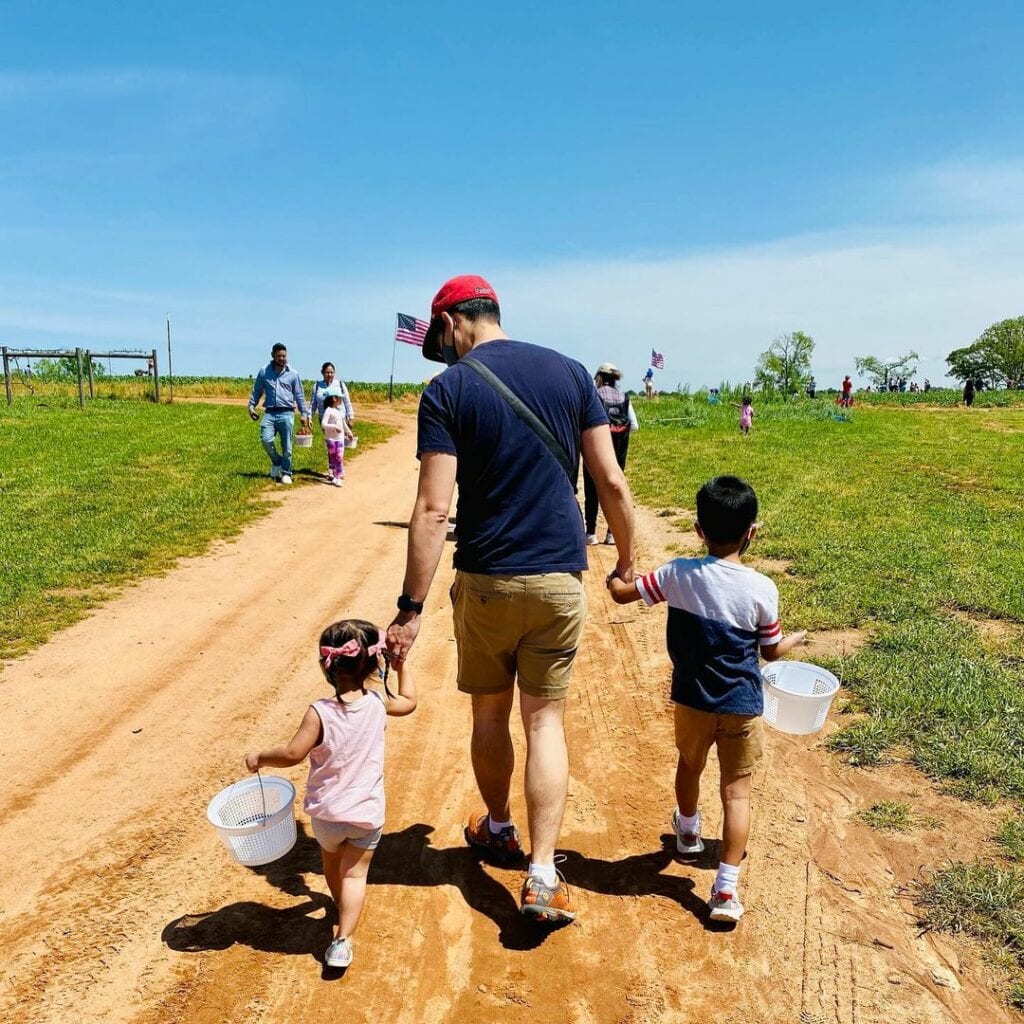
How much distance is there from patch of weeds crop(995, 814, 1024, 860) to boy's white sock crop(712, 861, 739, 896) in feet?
4.22

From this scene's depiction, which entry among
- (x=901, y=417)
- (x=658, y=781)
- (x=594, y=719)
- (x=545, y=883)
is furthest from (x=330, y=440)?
(x=901, y=417)

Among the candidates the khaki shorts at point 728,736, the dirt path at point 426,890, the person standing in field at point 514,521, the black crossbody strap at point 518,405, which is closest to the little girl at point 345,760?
the person standing in field at point 514,521

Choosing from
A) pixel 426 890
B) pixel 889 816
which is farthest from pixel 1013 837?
pixel 426 890

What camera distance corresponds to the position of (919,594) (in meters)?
6.74

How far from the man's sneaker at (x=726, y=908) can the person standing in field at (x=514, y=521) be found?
1.80ft

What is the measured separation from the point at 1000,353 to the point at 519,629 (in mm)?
89166

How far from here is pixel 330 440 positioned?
41.7 feet

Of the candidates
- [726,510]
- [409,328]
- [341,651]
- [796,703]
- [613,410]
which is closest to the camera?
[341,651]

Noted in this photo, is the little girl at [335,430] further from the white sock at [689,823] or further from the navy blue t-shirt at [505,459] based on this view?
the white sock at [689,823]

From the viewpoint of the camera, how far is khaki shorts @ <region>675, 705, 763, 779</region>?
3.09m

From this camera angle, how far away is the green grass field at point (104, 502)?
7137 millimetres

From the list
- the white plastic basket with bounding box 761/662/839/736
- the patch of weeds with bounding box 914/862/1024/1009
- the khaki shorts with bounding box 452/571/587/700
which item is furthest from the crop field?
the khaki shorts with bounding box 452/571/587/700

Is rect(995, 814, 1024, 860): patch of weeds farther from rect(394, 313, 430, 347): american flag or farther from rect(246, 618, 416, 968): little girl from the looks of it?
rect(394, 313, 430, 347): american flag

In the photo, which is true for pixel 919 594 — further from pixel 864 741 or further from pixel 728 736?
pixel 728 736
